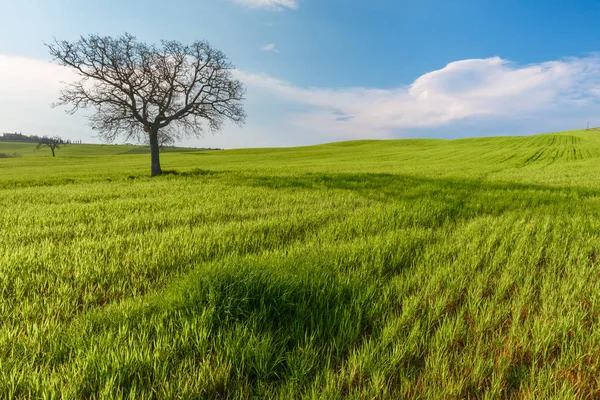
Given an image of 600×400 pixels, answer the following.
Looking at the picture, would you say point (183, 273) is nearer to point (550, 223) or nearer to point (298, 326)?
point (298, 326)

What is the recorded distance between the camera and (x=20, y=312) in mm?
2209

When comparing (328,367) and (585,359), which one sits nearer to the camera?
(328,367)

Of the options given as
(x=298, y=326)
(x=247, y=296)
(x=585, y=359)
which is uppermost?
(x=247, y=296)

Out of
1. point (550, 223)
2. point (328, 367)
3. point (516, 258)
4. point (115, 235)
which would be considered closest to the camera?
point (328, 367)

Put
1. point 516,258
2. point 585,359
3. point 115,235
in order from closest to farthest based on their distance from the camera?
point 585,359 → point 516,258 → point 115,235

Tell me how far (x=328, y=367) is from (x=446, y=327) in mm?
994

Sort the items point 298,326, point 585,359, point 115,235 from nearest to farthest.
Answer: point 585,359, point 298,326, point 115,235

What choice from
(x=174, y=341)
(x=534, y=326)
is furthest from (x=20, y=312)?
(x=534, y=326)

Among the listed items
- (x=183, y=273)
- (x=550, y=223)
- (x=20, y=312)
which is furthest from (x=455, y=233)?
(x=20, y=312)

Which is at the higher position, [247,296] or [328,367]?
[247,296]

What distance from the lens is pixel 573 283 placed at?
109 inches

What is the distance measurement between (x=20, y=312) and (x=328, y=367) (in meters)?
2.48

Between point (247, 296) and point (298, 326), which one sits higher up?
point (247, 296)

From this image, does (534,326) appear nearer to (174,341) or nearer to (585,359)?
(585,359)
